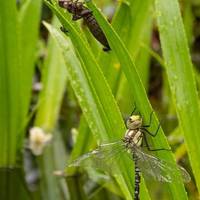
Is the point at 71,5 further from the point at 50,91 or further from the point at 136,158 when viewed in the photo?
the point at 50,91

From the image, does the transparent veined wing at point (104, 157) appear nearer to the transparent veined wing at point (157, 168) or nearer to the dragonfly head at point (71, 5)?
the transparent veined wing at point (157, 168)

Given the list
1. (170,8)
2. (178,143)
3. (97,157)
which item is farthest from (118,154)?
(178,143)

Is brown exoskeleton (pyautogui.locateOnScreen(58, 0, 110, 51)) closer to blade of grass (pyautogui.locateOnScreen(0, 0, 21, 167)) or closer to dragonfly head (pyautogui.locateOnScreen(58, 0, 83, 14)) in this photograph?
dragonfly head (pyautogui.locateOnScreen(58, 0, 83, 14))

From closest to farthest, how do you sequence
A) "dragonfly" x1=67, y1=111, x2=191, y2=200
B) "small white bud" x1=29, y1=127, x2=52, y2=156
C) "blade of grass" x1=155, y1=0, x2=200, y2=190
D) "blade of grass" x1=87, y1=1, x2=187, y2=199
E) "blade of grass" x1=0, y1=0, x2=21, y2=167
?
"blade of grass" x1=87, y1=1, x2=187, y2=199 → "dragonfly" x1=67, y1=111, x2=191, y2=200 → "blade of grass" x1=155, y1=0, x2=200, y2=190 → "blade of grass" x1=0, y1=0, x2=21, y2=167 → "small white bud" x1=29, y1=127, x2=52, y2=156

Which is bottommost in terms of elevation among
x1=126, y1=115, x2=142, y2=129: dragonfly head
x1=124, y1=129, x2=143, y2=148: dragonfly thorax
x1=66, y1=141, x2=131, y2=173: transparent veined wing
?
x1=66, y1=141, x2=131, y2=173: transparent veined wing

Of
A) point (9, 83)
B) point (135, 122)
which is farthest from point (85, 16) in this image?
point (9, 83)

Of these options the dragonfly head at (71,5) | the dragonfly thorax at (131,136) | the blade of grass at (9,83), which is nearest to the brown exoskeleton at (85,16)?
the dragonfly head at (71,5)

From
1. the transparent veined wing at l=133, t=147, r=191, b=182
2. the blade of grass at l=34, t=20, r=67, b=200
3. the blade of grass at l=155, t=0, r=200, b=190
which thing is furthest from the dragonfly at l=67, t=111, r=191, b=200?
the blade of grass at l=34, t=20, r=67, b=200
